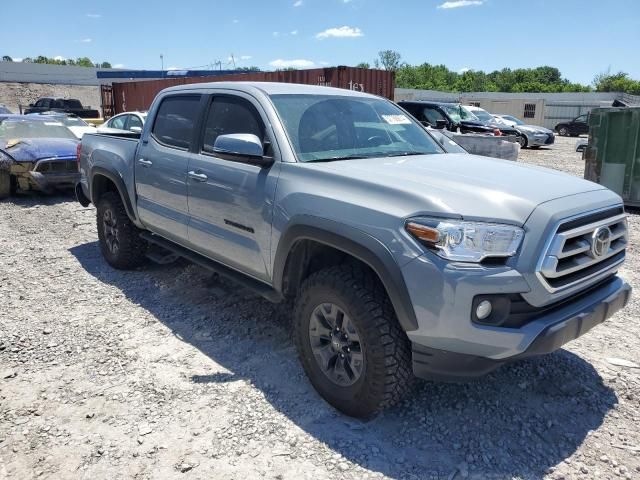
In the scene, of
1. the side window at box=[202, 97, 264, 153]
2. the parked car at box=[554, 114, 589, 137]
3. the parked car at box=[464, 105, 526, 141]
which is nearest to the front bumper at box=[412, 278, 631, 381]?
the side window at box=[202, 97, 264, 153]

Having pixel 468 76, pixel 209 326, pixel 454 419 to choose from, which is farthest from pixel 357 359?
pixel 468 76

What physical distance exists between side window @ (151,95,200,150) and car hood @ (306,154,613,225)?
158cm

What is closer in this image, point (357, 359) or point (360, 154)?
point (357, 359)

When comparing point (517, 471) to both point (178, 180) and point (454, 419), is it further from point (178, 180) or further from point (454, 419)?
point (178, 180)

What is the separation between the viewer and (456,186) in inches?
108

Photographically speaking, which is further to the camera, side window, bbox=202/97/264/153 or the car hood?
side window, bbox=202/97/264/153

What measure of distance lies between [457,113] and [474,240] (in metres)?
16.2

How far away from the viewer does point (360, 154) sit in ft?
11.7

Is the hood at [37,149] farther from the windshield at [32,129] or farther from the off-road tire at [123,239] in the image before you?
the off-road tire at [123,239]

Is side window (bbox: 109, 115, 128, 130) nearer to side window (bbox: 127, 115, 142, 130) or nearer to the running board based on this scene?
side window (bbox: 127, 115, 142, 130)

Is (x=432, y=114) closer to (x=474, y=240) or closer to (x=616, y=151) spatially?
(x=616, y=151)

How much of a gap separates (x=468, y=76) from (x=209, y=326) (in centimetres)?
10911

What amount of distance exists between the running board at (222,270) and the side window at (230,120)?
2.95ft

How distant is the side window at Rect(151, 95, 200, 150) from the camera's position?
4.32 meters
